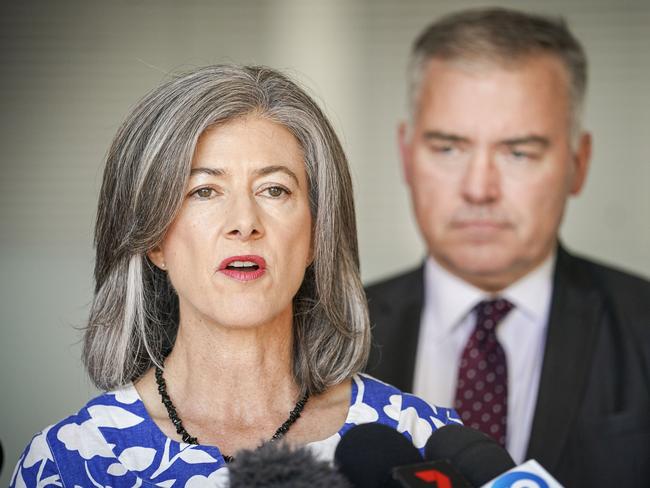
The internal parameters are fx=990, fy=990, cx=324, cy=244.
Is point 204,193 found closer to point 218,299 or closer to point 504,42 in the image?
point 218,299

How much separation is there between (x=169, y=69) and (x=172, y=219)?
336 centimetres

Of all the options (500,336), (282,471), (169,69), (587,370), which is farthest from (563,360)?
(169,69)

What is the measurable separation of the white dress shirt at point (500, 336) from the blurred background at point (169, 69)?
1591 millimetres

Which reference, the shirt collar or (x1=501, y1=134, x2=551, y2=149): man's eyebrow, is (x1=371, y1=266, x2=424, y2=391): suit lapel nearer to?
the shirt collar

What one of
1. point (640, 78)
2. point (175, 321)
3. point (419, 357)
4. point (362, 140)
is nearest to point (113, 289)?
point (175, 321)

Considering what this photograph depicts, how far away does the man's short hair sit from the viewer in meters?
3.42

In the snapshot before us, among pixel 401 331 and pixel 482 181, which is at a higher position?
pixel 482 181

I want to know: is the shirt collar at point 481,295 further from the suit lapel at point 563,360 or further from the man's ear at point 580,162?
the man's ear at point 580,162

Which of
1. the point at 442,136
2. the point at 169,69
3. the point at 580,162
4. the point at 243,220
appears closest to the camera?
the point at 243,220

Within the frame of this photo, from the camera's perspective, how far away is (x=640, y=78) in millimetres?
4922

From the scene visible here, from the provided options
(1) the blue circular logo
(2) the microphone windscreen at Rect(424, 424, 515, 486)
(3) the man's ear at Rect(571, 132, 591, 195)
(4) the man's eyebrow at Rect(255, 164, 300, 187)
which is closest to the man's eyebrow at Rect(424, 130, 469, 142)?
(3) the man's ear at Rect(571, 132, 591, 195)

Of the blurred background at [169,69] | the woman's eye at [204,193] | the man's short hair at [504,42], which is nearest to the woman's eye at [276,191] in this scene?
the woman's eye at [204,193]

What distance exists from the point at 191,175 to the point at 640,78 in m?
3.66

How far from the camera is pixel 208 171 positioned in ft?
5.97
